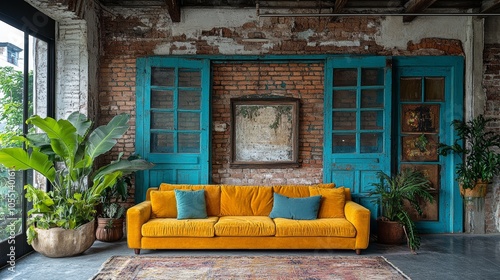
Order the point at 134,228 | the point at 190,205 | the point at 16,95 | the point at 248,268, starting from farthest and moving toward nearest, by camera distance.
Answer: the point at 190,205
the point at 134,228
the point at 16,95
the point at 248,268

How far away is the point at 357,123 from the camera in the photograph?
6227 mm

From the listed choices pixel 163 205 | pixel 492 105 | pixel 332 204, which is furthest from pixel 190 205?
pixel 492 105

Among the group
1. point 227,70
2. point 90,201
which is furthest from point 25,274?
point 227,70

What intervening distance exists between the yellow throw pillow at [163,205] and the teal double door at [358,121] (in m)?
0.62

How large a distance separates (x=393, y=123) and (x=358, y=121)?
59 cm

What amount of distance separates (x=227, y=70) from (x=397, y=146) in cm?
294

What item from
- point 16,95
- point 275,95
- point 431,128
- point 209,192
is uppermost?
point 275,95

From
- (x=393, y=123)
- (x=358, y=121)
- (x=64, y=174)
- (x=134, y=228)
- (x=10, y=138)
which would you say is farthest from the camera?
(x=393, y=123)

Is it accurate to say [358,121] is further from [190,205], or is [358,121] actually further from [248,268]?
[248,268]

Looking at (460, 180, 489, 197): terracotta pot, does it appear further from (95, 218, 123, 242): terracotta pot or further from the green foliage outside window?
the green foliage outside window

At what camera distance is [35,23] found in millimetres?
5234

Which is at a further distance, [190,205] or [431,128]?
[431,128]

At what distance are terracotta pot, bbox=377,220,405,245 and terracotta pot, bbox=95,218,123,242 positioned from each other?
12.4 feet

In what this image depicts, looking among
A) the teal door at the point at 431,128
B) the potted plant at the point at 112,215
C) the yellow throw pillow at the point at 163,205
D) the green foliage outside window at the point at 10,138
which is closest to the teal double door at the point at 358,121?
the teal door at the point at 431,128
